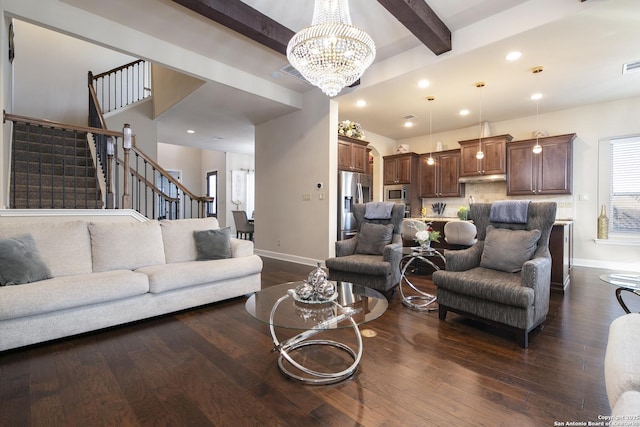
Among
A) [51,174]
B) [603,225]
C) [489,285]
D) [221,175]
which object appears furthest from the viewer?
[221,175]

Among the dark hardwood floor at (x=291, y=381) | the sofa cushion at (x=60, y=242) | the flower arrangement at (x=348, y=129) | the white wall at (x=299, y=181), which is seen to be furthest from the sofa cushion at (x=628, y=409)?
the flower arrangement at (x=348, y=129)

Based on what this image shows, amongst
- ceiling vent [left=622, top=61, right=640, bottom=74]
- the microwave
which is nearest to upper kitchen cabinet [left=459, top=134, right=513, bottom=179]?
the microwave

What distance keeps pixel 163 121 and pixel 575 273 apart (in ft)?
26.6

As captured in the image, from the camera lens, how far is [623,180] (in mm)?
5078

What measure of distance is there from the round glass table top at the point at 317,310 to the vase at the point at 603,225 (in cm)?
535

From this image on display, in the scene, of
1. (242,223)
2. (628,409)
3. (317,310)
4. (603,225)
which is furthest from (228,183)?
(628,409)

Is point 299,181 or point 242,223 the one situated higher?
point 299,181

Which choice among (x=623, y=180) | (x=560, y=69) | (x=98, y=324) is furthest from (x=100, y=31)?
(x=623, y=180)

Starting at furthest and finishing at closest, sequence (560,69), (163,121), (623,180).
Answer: (163,121), (623,180), (560,69)

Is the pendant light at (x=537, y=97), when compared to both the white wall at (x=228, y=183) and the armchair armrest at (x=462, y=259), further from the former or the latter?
the white wall at (x=228, y=183)

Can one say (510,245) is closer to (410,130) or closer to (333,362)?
(333,362)

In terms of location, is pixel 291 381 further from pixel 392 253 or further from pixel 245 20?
pixel 245 20

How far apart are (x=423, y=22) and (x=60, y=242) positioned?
401 centimetres

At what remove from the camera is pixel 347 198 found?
17.7ft
